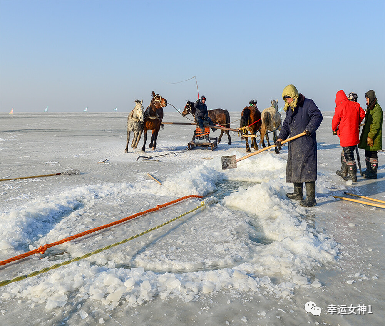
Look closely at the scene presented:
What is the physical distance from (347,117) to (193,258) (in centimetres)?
514

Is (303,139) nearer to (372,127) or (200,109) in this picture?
(372,127)

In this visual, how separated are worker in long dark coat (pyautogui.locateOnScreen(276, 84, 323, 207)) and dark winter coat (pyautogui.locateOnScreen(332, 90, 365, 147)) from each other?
2089 mm

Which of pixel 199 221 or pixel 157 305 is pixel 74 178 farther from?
A: pixel 157 305

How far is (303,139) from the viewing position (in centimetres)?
506

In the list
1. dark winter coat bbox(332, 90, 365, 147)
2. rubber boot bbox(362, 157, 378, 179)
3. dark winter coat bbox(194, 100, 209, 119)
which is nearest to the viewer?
dark winter coat bbox(332, 90, 365, 147)

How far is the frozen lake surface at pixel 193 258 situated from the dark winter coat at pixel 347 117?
114cm

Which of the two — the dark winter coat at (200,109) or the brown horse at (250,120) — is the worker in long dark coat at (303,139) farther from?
the dark winter coat at (200,109)

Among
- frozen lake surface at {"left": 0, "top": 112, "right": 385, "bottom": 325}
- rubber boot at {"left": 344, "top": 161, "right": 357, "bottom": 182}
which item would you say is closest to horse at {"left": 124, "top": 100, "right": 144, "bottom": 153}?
frozen lake surface at {"left": 0, "top": 112, "right": 385, "bottom": 325}

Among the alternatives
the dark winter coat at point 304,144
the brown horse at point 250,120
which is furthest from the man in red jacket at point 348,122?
the brown horse at point 250,120

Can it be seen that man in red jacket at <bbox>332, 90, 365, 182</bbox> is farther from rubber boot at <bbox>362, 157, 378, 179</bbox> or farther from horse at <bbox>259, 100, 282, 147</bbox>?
horse at <bbox>259, 100, 282, 147</bbox>

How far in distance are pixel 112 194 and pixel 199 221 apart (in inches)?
80.3

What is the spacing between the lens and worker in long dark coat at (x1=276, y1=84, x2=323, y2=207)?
196 inches

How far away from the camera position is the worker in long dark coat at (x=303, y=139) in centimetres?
497

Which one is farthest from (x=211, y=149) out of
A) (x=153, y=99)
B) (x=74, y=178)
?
(x=74, y=178)
